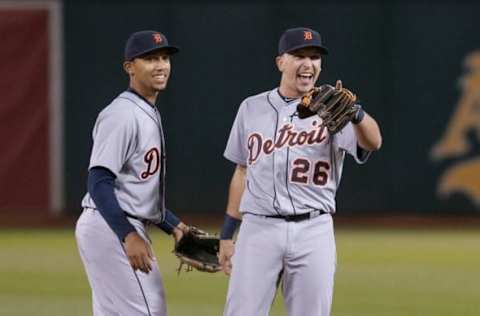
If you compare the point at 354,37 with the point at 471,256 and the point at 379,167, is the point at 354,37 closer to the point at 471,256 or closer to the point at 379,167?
the point at 379,167

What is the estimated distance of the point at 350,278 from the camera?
33.1ft

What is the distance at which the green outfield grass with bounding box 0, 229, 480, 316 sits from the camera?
27.7ft

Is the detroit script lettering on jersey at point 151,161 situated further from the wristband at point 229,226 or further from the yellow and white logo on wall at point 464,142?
the yellow and white logo on wall at point 464,142

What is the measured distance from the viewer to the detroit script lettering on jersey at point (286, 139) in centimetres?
551

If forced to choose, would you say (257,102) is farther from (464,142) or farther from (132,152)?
(464,142)

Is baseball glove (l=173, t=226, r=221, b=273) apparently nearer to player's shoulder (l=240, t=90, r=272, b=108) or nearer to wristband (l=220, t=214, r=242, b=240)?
wristband (l=220, t=214, r=242, b=240)

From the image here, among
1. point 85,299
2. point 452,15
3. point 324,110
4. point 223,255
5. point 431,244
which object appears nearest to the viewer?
point 324,110

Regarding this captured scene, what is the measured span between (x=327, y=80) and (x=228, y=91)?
1.33 metres

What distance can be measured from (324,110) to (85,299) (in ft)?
13.4

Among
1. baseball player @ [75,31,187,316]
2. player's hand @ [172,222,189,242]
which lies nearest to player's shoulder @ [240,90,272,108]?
baseball player @ [75,31,187,316]

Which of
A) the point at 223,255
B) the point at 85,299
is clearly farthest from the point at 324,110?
A: the point at 85,299

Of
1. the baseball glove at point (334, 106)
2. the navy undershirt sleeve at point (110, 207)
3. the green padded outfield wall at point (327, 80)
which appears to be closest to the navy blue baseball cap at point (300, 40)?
the baseball glove at point (334, 106)

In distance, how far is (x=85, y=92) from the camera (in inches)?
621

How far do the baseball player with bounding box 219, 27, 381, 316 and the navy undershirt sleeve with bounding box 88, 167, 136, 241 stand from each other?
676 mm
